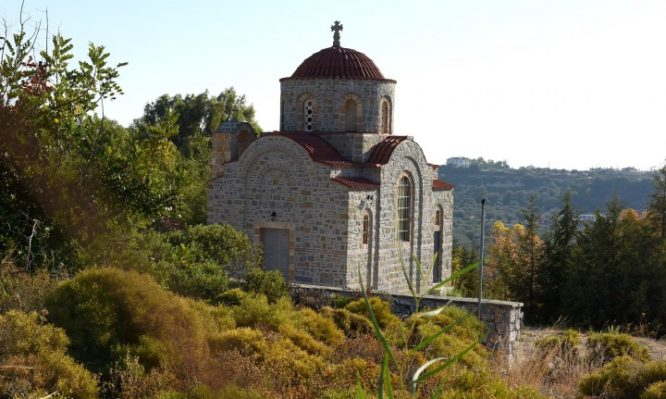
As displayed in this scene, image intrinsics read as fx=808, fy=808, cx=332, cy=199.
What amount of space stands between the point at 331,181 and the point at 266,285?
661 centimetres

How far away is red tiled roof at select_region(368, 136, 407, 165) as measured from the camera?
794 inches

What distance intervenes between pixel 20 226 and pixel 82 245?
0.75 metres

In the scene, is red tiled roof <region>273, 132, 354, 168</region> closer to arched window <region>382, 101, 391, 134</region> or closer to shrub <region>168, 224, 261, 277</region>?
arched window <region>382, 101, 391, 134</region>

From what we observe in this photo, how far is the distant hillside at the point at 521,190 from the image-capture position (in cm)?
10800

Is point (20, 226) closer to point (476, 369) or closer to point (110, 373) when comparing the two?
point (110, 373)

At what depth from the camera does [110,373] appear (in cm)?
753

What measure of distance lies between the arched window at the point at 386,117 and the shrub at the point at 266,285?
32.3ft

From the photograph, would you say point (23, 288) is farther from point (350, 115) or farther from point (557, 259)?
point (557, 259)

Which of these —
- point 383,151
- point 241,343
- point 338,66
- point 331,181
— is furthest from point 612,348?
point 338,66

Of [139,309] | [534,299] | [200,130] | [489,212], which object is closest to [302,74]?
[534,299]

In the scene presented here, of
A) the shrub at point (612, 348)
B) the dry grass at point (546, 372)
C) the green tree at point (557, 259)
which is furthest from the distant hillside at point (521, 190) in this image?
the dry grass at point (546, 372)

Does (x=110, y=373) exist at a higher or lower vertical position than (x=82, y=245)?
lower

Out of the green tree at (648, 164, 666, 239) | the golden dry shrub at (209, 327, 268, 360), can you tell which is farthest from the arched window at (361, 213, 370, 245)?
the golden dry shrub at (209, 327, 268, 360)

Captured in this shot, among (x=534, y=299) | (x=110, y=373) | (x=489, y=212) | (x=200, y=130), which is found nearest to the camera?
(x=110, y=373)
